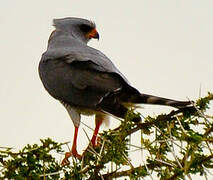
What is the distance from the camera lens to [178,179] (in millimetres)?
2137

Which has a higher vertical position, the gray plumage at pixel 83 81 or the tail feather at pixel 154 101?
the gray plumage at pixel 83 81

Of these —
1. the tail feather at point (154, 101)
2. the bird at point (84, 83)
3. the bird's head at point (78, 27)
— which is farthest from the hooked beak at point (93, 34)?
the tail feather at point (154, 101)

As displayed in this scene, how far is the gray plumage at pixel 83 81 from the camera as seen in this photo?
14.9ft

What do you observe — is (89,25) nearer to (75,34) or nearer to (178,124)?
(75,34)

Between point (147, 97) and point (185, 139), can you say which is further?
point (147, 97)

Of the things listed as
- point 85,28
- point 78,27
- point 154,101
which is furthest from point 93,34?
point 154,101

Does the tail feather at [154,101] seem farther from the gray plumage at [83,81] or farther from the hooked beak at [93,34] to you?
the hooked beak at [93,34]

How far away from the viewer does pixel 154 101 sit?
12.5 feet

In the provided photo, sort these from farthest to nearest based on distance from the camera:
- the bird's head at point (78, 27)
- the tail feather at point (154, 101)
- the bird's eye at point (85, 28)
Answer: the bird's eye at point (85, 28), the bird's head at point (78, 27), the tail feather at point (154, 101)

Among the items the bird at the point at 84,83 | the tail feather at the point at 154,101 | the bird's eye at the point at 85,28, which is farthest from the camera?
the bird's eye at the point at 85,28

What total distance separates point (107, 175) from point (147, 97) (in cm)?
142

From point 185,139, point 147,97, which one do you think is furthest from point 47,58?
point 185,139

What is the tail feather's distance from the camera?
3.17m

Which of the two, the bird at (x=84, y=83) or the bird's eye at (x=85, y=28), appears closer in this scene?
the bird at (x=84, y=83)
